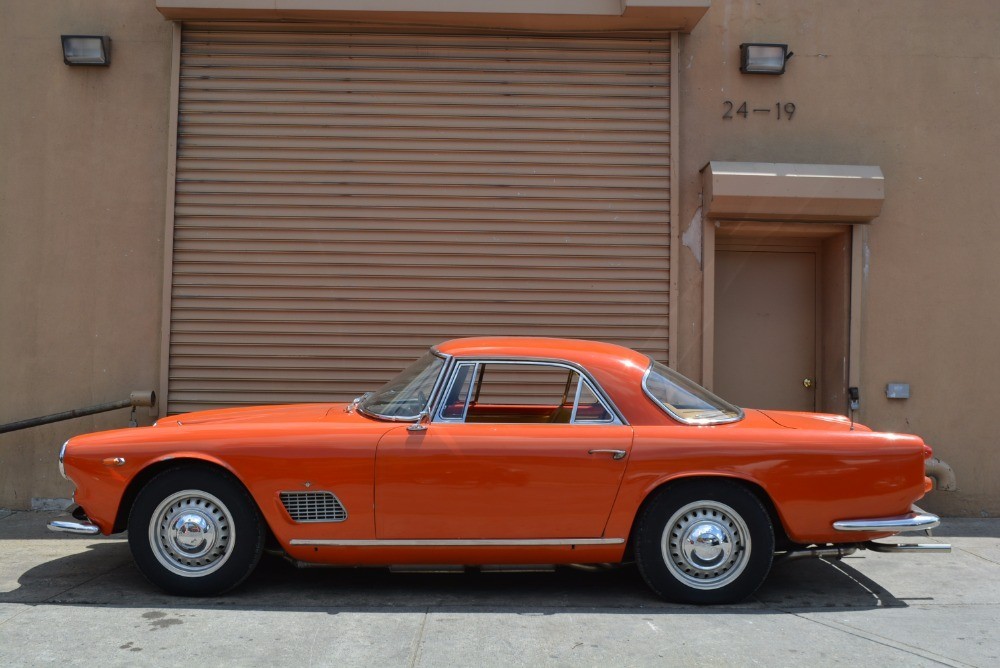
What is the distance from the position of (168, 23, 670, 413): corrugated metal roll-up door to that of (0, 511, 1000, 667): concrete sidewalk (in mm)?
2308

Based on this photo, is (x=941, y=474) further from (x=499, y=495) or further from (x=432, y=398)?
(x=432, y=398)

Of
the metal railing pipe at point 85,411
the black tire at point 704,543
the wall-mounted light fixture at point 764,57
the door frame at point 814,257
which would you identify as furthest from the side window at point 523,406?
the wall-mounted light fixture at point 764,57

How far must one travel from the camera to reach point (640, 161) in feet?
25.3

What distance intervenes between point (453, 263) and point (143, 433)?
10.8 feet

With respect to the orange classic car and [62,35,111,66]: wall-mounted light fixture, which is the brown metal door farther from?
[62,35,111,66]: wall-mounted light fixture

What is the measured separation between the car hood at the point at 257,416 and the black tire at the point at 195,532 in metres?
0.43

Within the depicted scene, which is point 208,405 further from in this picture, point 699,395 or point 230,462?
point 699,395

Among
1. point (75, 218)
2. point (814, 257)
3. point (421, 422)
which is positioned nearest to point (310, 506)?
point (421, 422)

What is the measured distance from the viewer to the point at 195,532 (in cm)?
486

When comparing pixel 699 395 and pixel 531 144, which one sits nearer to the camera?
pixel 699 395

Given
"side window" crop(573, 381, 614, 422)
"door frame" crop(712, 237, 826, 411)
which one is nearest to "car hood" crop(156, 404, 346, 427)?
"side window" crop(573, 381, 614, 422)

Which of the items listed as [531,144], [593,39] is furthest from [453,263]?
[593,39]

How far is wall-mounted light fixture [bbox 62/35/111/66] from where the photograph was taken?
24.5 ft

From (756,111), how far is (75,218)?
233 inches
